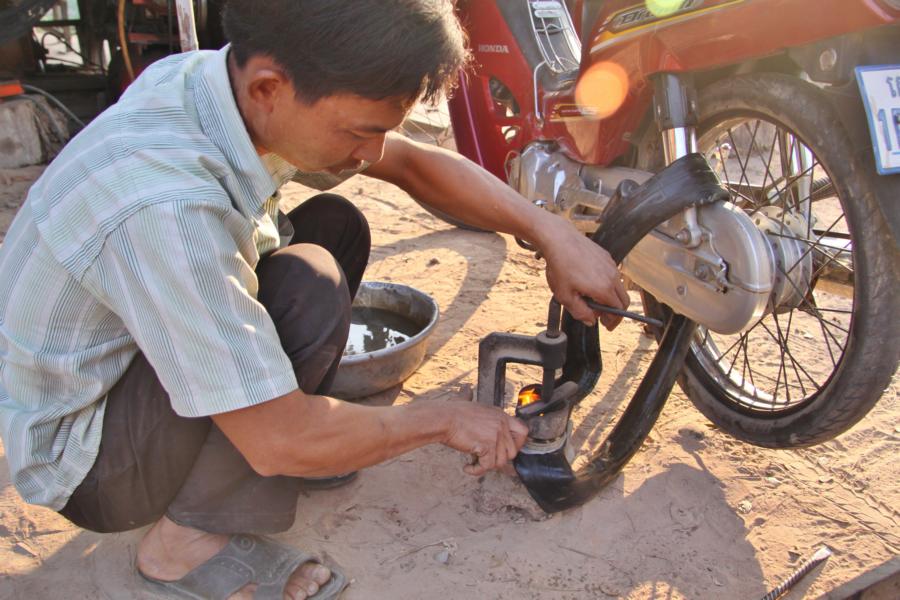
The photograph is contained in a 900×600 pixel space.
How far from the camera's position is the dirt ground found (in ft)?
5.51

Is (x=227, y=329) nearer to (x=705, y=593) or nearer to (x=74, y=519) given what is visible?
(x=74, y=519)

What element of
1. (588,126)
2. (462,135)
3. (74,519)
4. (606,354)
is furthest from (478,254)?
(74,519)

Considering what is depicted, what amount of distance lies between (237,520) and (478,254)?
212cm

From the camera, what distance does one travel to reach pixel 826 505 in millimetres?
1909

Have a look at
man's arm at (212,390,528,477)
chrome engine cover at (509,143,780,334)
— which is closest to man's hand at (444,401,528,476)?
man's arm at (212,390,528,477)

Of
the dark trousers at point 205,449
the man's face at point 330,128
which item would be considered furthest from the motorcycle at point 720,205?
the man's face at point 330,128

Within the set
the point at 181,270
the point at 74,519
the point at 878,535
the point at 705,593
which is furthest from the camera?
the point at 878,535

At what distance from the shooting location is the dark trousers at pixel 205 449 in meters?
1.43

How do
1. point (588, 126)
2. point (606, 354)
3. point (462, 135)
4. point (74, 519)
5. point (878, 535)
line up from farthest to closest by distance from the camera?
point (462, 135) → point (606, 354) → point (588, 126) → point (878, 535) → point (74, 519)

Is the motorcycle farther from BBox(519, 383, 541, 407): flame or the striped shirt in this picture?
the striped shirt

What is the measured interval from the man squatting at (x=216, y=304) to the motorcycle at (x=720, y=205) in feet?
0.73

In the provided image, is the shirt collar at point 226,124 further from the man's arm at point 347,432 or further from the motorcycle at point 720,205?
the motorcycle at point 720,205

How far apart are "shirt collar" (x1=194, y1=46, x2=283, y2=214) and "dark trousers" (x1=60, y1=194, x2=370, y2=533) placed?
0.89ft

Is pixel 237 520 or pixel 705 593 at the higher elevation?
pixel 237 520
